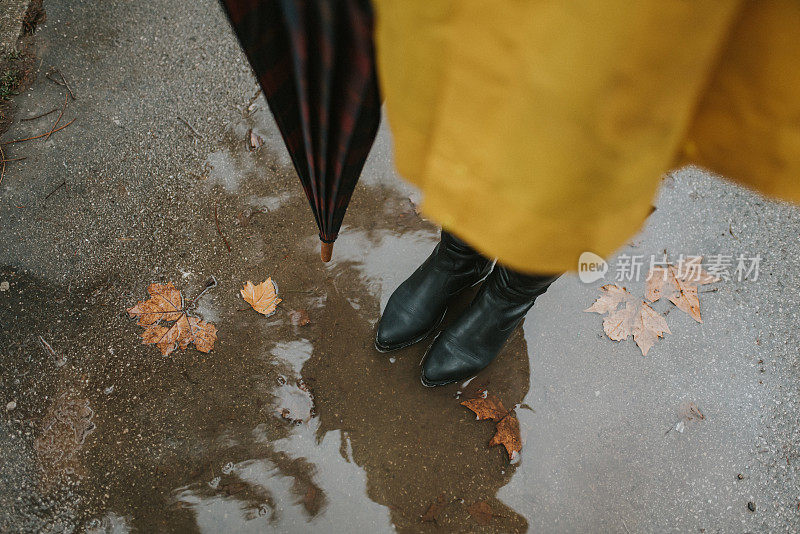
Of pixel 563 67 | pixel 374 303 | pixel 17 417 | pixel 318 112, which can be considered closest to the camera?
pixel 563 67

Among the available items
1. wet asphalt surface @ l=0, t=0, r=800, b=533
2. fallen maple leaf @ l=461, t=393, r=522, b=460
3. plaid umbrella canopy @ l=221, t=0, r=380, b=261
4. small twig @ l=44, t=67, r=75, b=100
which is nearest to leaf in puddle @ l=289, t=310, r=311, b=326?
wet asphalt surface @ l=0, t=0, r=800, b=533

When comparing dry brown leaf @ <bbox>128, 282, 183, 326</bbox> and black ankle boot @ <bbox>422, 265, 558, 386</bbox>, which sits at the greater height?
black ankle boot @ <bbox>422, 265, 558, 386</bbox>

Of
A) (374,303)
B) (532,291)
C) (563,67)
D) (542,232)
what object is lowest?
(374,303)

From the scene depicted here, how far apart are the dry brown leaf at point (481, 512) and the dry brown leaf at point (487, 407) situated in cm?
28

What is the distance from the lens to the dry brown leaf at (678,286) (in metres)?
2.04

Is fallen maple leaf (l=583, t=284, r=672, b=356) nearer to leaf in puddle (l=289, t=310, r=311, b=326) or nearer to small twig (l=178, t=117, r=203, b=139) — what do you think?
leaf in puddle (l=289, t=310, r=311, b=326)

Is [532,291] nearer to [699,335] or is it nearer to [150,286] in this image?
[699,335]

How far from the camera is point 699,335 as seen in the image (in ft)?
6.54

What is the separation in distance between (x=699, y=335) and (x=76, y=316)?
2.44 metres

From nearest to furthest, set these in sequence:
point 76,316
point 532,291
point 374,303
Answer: point 532,291 → point 76,316 → point 374,303

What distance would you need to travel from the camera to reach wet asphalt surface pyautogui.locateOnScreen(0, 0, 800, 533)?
1.66m

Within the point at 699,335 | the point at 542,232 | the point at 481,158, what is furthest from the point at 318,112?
the point at 699,335

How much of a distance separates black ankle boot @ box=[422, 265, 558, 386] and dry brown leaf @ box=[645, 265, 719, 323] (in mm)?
667

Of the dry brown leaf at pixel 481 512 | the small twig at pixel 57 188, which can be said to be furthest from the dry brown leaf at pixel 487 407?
the small twig at pixel 57 188
